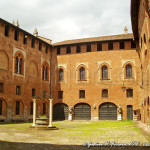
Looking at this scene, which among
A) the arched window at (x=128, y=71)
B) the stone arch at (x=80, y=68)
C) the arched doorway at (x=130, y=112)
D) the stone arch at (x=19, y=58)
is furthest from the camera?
the stone arch at (x=80, y=68)

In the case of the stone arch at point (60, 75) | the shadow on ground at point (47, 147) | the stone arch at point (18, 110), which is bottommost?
the shadow on ground at point (47, 147)

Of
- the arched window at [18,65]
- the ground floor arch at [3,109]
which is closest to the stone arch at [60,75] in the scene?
the arched window at [18,65]

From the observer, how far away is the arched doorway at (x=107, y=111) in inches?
1202

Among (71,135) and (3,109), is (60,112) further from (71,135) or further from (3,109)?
(71,135)

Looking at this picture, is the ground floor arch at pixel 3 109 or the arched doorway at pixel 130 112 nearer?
the ground floor arch at pixel 3 109

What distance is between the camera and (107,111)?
30734 mm

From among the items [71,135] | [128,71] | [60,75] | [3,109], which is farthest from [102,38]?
[71,135]

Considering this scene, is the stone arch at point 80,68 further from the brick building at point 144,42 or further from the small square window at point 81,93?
the brick building at point 144,42

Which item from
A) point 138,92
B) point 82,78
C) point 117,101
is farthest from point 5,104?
point 138,92

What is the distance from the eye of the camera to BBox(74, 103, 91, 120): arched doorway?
3138 centimetres

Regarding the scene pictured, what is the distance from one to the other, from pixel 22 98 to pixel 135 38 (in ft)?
47.9

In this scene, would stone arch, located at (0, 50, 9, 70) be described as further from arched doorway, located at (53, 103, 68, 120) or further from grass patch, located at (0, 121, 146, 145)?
arched doorway, located at (53, 103, 68, 120)

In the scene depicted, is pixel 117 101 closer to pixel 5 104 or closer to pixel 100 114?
pixel 100 114

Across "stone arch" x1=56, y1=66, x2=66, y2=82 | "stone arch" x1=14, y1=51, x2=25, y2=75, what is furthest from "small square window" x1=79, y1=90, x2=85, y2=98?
"stone arch" x1=14, y1=51, x2=25, y2=75
